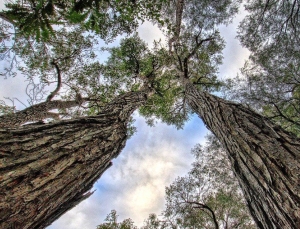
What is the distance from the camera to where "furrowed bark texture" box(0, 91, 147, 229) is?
153 cm

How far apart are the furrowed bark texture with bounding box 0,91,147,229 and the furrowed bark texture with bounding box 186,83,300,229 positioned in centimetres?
197

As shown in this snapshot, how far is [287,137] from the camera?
2670mm

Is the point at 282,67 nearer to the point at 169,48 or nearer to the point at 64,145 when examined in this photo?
the point at 169,48

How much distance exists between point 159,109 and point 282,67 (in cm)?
718

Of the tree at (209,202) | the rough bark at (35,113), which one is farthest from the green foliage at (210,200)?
the rough bark at (35,113)

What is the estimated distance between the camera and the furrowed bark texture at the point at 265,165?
178 centimetres

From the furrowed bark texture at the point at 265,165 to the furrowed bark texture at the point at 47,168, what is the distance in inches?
77.4

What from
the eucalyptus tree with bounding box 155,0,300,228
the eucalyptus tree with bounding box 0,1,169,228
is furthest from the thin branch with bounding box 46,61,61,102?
the eucalyptus tree with bounding box 155,0,300,228

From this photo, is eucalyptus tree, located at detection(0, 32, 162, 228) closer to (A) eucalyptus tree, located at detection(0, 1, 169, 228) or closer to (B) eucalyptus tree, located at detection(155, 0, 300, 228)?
(A) eucalyptus tree, located at detection(0, 1, 169, 228)

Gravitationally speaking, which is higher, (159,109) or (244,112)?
(159,109)

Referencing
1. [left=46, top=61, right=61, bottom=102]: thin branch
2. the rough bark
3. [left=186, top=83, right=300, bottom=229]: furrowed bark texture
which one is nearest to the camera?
[left=186, top=83, right=300, bottom=229]: furrowed bark texture

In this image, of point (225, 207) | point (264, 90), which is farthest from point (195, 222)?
point (264, 90)

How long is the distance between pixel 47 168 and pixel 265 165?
2.39 metres

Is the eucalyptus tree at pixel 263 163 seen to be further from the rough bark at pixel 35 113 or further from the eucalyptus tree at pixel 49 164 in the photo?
the rough bark at pixel 35 113
